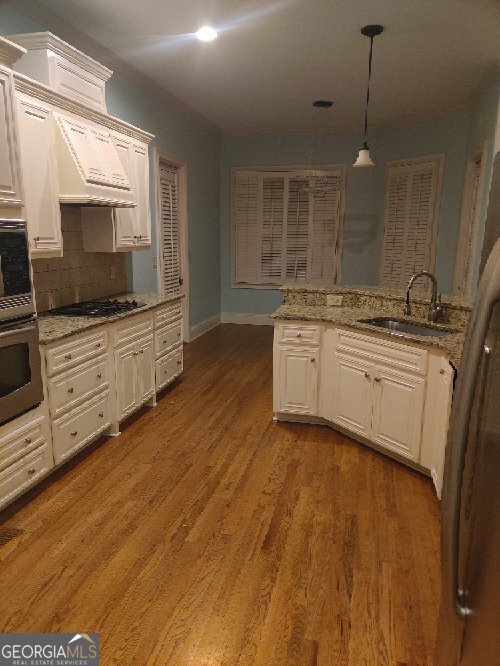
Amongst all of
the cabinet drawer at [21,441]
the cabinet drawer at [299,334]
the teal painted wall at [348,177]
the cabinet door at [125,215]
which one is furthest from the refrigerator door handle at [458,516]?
the teal painted wall at [348,177]

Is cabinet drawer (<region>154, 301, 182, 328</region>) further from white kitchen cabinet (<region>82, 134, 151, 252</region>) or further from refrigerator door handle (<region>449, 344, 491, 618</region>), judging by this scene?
refrigerator door handle (<region>449, 344, 491, 618</region>)

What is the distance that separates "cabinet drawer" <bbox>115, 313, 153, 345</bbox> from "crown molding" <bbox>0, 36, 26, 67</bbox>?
1.71 m

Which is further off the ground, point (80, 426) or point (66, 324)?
point (66, 324)

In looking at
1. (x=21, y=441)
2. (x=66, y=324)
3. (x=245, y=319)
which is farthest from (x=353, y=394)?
(x=245, y=319)

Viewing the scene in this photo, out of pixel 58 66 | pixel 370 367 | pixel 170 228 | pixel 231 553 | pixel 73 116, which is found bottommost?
pixel 231 553

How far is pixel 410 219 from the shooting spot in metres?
6.15

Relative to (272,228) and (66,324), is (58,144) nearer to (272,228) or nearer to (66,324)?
(66,324)

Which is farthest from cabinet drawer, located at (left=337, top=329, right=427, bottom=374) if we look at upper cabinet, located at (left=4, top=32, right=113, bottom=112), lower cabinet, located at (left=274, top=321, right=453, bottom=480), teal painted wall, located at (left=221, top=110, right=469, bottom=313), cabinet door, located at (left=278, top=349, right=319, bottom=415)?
teal painted wall, located at (left=221, top=110, right=469, bottom=313)

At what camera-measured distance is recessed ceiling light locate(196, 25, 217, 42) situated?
3426mm

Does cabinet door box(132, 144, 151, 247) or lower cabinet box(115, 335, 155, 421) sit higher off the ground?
cabinet door box(132, 144, 151, 247)

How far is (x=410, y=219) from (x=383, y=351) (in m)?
3.77

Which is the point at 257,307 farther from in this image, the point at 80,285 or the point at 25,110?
the point at 25,110

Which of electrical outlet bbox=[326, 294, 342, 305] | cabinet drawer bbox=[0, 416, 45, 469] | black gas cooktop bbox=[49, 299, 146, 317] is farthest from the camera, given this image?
electrical outlet bbox=[326, 294, 342, 305]

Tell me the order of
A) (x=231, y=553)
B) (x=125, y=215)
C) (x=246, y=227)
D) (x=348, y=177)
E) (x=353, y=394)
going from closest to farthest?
1. (x=231, y=553)
2. (x=353, y=394)
3. (x=125, y=215)
4. (x=348, y=177)
5. (x=246, y=227)
